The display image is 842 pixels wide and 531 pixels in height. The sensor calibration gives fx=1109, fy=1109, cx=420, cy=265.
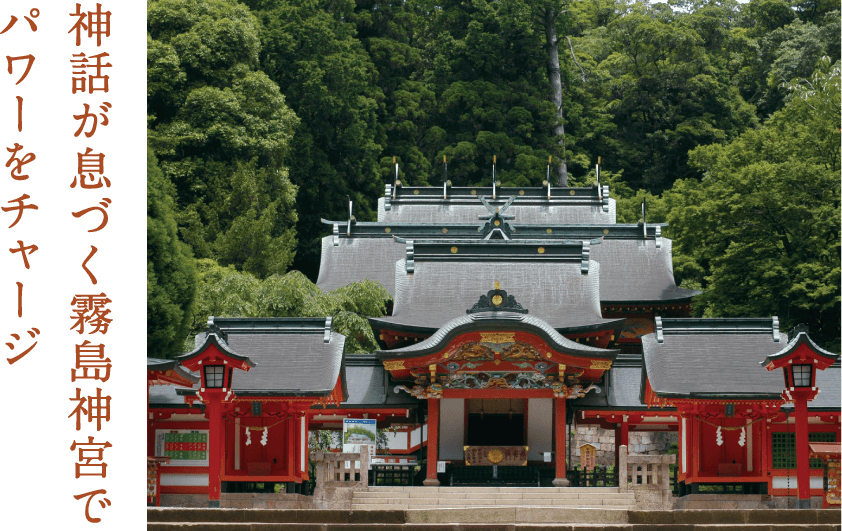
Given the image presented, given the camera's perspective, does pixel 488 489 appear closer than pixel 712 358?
Yes

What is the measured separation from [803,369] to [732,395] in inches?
67.9

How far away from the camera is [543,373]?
23250mm

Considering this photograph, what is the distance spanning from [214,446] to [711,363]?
32.3 ft

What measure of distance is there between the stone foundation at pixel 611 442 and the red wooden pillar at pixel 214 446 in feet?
37.8

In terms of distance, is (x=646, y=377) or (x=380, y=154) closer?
(x=646, y=377)

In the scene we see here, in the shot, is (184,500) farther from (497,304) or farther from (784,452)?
(784,452)

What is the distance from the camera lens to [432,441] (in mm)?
23438

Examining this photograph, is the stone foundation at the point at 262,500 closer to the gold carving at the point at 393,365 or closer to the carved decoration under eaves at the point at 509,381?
the gold carving at the point at 393,365

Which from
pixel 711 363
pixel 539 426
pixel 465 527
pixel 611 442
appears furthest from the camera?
pixel 611 442

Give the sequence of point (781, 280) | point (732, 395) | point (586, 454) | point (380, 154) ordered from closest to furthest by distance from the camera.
Answer: 1. point (732, 395)
2. point (586, 454)
3. point (781, 280)
4. point (380, 154)

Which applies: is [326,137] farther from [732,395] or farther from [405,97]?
[732,395]

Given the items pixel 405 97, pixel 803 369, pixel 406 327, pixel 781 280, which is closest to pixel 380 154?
pixel 405 97

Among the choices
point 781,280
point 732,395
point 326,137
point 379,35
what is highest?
point 379,35

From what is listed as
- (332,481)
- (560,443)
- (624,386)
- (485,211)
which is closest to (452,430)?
(560,443)
